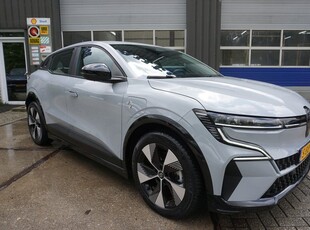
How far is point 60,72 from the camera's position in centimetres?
390

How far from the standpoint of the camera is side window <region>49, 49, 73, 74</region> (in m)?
3.82

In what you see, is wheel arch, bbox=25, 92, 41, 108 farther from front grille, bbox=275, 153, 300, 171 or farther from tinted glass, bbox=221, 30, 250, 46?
tinted glass, bbox=221, 30, 250, 46

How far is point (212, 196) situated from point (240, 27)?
850 centimetres

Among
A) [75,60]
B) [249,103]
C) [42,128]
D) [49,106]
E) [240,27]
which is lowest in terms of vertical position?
[42,128]

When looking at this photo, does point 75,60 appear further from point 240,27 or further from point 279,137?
point 240,27

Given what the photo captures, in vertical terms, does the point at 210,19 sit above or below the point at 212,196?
above

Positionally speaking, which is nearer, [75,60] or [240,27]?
[75,60]

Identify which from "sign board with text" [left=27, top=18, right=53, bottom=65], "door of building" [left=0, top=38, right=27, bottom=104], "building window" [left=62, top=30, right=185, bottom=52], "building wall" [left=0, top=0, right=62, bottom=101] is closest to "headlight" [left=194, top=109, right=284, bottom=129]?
"building window" [left=62, top=30, right=185, bottom=52]

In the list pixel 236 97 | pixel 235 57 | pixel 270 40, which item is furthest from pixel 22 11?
pixel 236 97

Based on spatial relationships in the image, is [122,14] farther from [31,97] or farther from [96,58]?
[96,58]

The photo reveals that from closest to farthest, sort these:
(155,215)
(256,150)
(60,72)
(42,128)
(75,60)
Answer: (256,150), (155,215), (75,60), (60,72), (42,128)

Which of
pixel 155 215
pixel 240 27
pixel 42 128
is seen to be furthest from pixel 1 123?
pixel 240 27

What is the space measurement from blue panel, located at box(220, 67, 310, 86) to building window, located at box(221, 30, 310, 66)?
0.67ft

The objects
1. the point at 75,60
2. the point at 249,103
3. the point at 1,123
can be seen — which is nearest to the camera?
the point at 249,103
